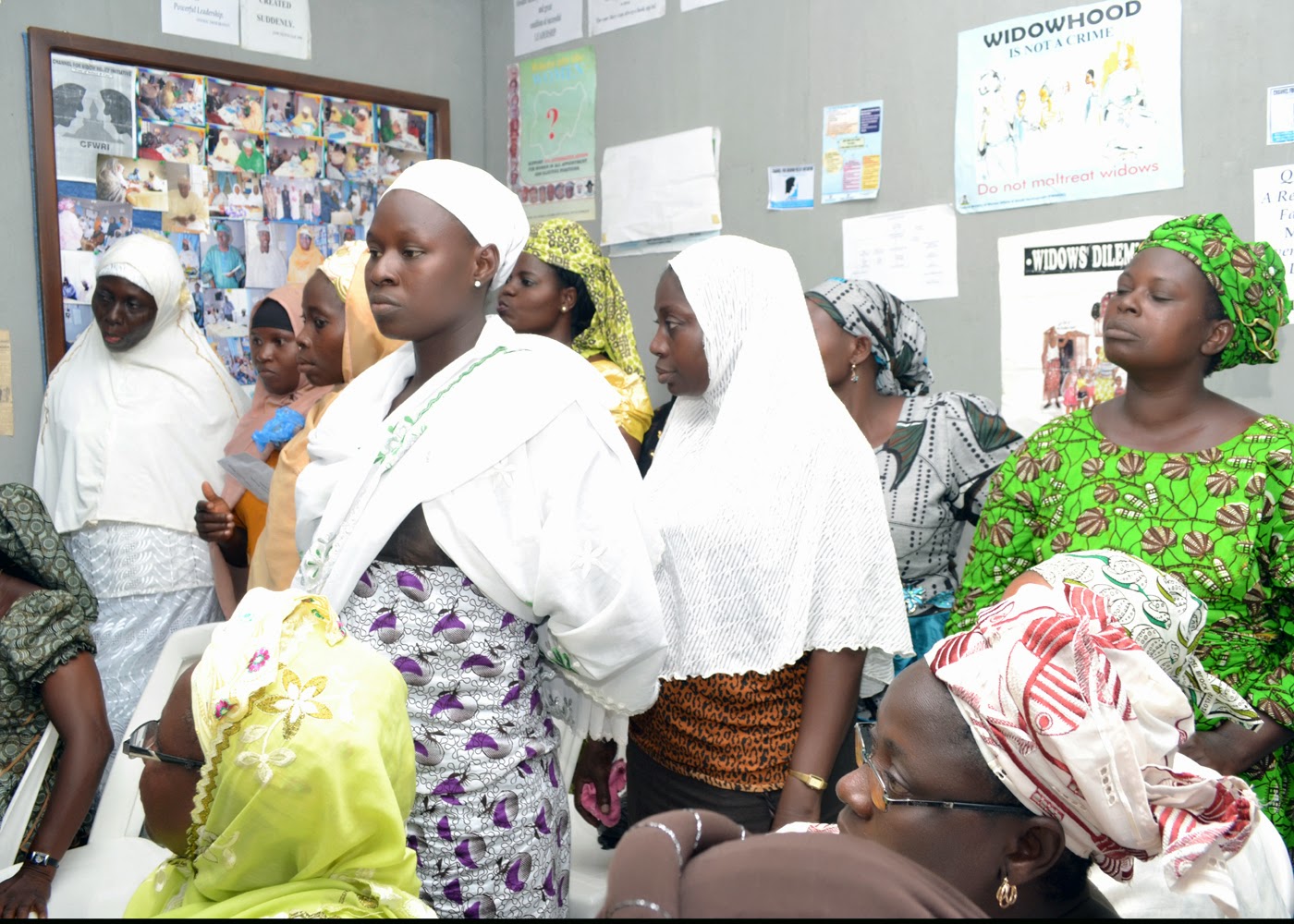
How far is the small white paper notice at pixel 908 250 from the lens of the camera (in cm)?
291

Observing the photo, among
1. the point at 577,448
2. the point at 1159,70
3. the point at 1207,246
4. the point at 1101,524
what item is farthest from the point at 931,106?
the point at 577,448

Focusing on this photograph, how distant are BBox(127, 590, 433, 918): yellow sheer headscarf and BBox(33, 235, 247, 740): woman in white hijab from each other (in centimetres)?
Result: 184

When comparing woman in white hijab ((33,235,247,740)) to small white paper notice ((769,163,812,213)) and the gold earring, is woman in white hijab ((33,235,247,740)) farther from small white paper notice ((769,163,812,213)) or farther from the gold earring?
the gold earring

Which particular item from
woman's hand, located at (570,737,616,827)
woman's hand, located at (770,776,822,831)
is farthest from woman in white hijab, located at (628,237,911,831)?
woman's hand, located at (570,737,616,827)

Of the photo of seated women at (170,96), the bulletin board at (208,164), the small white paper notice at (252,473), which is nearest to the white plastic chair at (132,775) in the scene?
the small white paper notice at (252,473)

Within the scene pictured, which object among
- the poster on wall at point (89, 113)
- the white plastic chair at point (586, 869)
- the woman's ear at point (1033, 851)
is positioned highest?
the poster on wall at point (89, 113)

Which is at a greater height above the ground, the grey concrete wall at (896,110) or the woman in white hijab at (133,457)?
the grey concrete wall at (896,110)

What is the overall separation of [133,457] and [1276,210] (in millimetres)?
2767

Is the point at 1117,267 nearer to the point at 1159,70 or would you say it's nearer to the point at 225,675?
the point at 1159,70

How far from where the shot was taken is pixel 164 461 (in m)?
3.05

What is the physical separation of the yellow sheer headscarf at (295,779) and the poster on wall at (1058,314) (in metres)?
1.95

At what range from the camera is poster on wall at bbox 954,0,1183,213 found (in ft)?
8.29

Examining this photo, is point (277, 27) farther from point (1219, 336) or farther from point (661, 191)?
point (1219, 336)

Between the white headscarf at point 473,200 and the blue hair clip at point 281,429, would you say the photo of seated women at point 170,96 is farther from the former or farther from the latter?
the white headscarf at point 473,200
